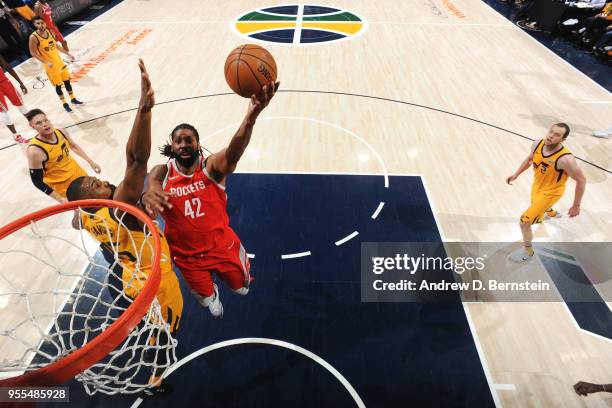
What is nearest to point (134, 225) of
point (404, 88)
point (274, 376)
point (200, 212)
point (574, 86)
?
point (200, 212)

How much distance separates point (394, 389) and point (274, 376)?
1.05 meters

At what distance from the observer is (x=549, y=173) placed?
3561 millimetres

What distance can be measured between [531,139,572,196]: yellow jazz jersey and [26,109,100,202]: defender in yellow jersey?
16.9 ft

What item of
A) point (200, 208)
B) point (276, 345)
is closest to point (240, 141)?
point (200, 208)

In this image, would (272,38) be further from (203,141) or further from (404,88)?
(203,141)

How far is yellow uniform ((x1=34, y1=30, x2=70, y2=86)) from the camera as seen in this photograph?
6051 millimetres

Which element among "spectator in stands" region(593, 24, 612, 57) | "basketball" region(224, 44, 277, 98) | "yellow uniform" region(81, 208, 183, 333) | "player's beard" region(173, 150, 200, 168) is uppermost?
"basketball" region(224, 44, 277, 98)

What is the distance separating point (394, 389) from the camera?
297 cm

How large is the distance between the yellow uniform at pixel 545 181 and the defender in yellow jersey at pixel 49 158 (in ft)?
16.8

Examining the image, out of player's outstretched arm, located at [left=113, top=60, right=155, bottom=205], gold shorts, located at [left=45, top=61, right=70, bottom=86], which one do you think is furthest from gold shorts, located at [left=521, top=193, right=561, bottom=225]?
gold shorts, located at [left=45, top=61, right=70, bottom=86]

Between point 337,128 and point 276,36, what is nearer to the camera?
point 337,128

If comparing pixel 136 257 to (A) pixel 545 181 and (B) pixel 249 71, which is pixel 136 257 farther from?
(A) pixel 545 181

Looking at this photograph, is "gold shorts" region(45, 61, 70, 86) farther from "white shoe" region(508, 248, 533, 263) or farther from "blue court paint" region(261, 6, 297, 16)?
"white shoe" region(508, 248, 533, 263)

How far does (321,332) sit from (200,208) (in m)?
1.68
